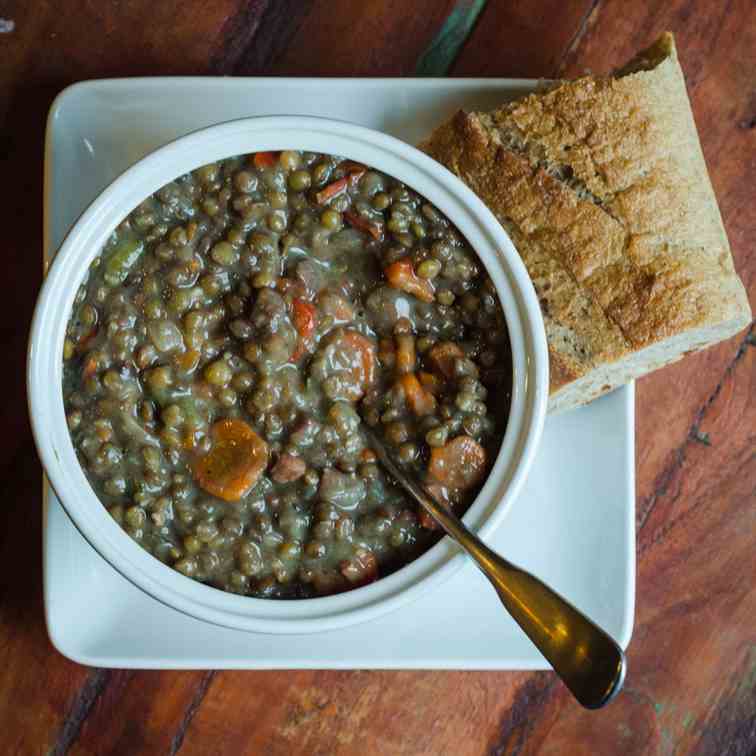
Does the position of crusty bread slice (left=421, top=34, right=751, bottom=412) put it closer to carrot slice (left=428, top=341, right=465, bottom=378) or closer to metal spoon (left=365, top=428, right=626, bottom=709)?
carrot slice (left=428, top=341, right=465, bottom=378)

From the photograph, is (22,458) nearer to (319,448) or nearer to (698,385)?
(319,448)

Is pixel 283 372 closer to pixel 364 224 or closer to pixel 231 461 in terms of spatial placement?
pixel 231 461

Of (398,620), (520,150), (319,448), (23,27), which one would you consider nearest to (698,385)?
(520,150)

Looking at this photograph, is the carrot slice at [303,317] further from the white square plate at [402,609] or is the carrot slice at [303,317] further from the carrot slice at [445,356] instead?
the white square plate at [402,609]

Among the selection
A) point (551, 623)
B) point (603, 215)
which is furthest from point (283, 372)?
point (603, 215)

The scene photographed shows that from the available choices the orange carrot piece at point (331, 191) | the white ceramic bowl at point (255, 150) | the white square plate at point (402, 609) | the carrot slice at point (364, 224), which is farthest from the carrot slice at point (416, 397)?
the white square plate at point (402, 609)
